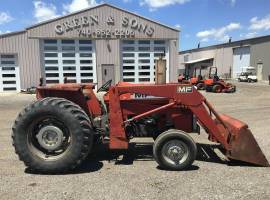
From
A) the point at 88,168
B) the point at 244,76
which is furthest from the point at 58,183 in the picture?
the point at 244,76

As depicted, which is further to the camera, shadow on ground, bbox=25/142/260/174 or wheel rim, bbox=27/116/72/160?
shadow on ground, bbox=25/142/260/174

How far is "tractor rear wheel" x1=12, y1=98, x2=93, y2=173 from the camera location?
16.6 feet

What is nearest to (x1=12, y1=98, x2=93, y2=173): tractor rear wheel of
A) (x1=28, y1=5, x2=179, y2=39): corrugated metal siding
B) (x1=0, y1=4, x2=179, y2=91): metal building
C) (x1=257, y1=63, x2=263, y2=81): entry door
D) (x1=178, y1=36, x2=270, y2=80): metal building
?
(x1=0, y1=4, x2=179, y2=91): metal building

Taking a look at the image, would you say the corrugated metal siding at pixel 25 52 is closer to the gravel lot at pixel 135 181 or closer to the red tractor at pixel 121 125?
the gravel lot at pixel 135 181

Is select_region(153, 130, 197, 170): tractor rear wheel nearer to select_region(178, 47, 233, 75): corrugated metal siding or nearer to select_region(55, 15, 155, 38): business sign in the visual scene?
select_region(55, 15, 155, 38): business sign

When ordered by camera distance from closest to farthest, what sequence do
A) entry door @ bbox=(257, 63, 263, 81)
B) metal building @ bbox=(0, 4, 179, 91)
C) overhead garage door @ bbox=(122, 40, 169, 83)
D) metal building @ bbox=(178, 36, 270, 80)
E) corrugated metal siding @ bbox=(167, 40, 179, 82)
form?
1. metal building @ bbox=(0, 4, 179, 91)
2. overhead garage door @ bbox=(122, 40, 169, 83)
3. corrugated metal siding @ bbox=(167, 40, 179, 82)
4. metal building @ bbox=(178, 36, 270, 80)
5. entry door @ bbox=(257, 63, 263, 81)

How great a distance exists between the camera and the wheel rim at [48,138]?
5219mm

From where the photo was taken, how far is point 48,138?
17.3 feet

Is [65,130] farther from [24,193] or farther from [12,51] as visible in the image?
[12,51]

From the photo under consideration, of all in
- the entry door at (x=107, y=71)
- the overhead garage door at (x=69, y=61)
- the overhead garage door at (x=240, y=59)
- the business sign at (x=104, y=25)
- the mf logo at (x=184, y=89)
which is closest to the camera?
the mf logo at (x=184, y=89)

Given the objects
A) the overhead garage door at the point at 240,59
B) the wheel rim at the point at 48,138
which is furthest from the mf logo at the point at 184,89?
the overhead garage door at the point at 240,59

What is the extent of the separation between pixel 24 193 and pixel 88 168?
1302 mm

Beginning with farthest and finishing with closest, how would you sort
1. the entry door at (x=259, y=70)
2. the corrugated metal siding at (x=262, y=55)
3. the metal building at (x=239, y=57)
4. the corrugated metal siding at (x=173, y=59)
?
the entry door at (x=259, y=70)
the metal building at (x=239, y=57)
the corrugated metal siding at (x=262, y=55)
the corrugated metal siding at (x=173, y=59)

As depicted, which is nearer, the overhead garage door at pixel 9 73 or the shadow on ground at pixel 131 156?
the shadow on ground at pixel 131 156
